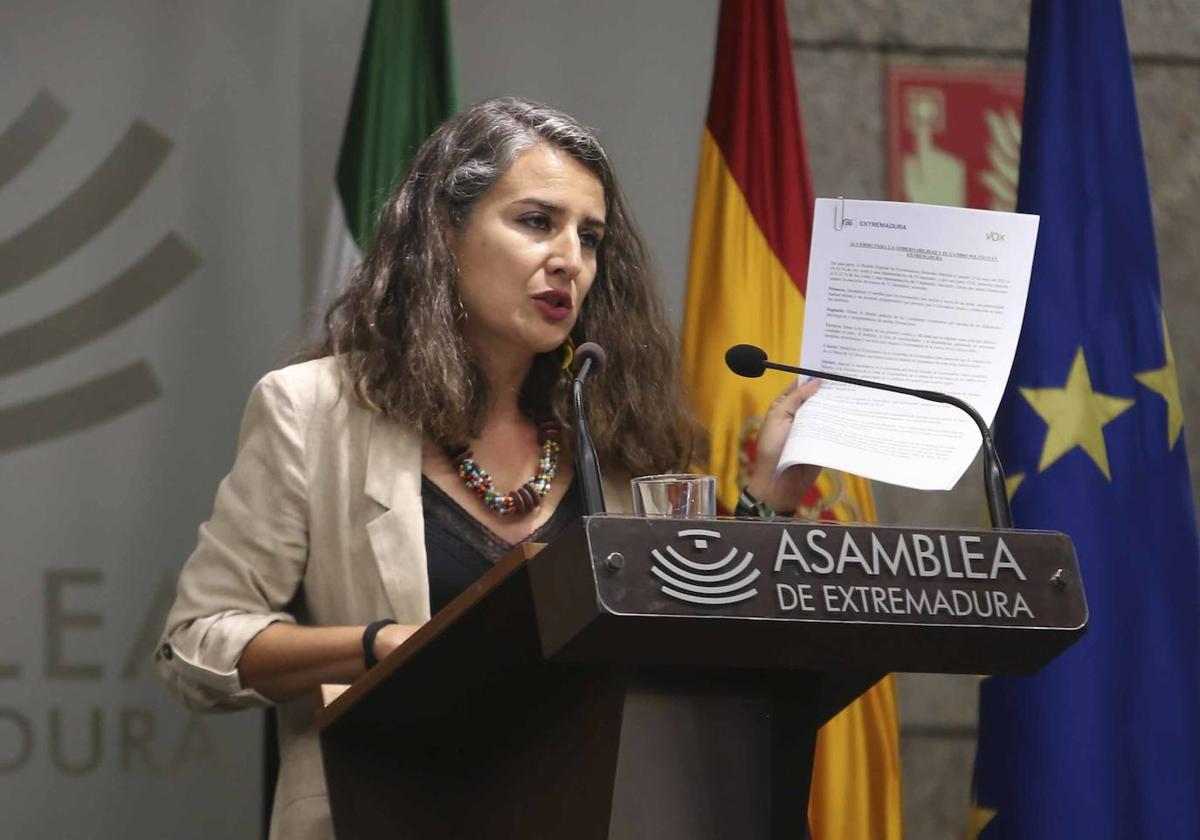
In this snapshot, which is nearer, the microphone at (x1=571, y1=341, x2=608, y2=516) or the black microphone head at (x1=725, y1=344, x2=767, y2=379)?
the microphone at (x1=571, y1=341, x2=608, y2=516)

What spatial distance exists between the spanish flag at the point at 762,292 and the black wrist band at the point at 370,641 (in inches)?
42.1

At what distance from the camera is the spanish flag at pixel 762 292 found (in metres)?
2.85

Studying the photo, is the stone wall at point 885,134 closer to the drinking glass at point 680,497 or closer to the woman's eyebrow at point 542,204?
the woman's eyebrow at point 542,204

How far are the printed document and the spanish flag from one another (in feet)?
3.37

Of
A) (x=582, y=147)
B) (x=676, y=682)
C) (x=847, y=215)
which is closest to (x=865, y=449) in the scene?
(x=847, y=215)

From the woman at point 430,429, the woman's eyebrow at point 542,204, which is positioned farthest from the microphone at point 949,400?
the woman's eyebrow at point 542,204

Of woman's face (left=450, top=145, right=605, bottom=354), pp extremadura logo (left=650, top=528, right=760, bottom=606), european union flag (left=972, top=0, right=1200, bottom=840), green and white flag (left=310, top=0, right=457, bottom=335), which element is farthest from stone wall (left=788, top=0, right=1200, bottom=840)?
pp extremadura logo (left=650, top=528, right=760, bottom=606)

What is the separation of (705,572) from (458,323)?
41.1 inches

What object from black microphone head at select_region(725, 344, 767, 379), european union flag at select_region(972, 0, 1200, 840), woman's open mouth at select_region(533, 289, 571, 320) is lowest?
european union flag at select_region(972, 0, 1200, 840)

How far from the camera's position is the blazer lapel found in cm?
200

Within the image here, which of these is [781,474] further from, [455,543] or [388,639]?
[388,639]

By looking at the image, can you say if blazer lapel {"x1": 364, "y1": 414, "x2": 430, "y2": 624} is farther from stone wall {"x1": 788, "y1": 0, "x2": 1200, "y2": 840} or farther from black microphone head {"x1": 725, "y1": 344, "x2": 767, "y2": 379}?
stone wall {"x1": 788, "y1": 0, "x2": 1200, "y2": 840}

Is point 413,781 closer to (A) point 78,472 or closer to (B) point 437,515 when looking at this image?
(B) point 437,515

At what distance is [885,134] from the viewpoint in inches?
136
